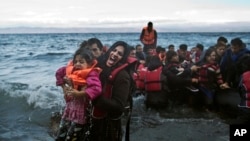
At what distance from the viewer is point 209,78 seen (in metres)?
8.16

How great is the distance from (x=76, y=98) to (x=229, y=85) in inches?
205

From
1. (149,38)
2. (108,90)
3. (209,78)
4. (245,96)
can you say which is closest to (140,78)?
(209,78)

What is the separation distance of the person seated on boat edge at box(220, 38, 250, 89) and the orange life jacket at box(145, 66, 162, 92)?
1368 mm

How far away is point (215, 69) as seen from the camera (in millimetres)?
7961

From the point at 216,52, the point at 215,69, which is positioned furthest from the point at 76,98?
the point at 216,52

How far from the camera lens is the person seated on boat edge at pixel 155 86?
8.34 m

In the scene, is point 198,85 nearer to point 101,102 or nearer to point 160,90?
point 160,90

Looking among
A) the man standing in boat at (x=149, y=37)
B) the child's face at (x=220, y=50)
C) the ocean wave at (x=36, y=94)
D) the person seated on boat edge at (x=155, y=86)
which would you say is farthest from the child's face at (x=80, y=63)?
the man standing in boat at (x=149, y=37)

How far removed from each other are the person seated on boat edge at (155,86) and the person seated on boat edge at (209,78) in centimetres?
81

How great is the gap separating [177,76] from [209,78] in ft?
2.46

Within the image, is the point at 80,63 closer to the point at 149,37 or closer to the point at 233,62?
the point at 233,62

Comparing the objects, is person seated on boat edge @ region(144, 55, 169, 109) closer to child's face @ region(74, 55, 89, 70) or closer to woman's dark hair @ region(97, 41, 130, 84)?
woman's dark hair @ region(97, 41, 130, 84)

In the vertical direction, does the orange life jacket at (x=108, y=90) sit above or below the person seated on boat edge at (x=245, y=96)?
above

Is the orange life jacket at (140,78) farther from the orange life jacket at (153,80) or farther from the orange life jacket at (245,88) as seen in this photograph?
the orange life jacket at (245,88)
